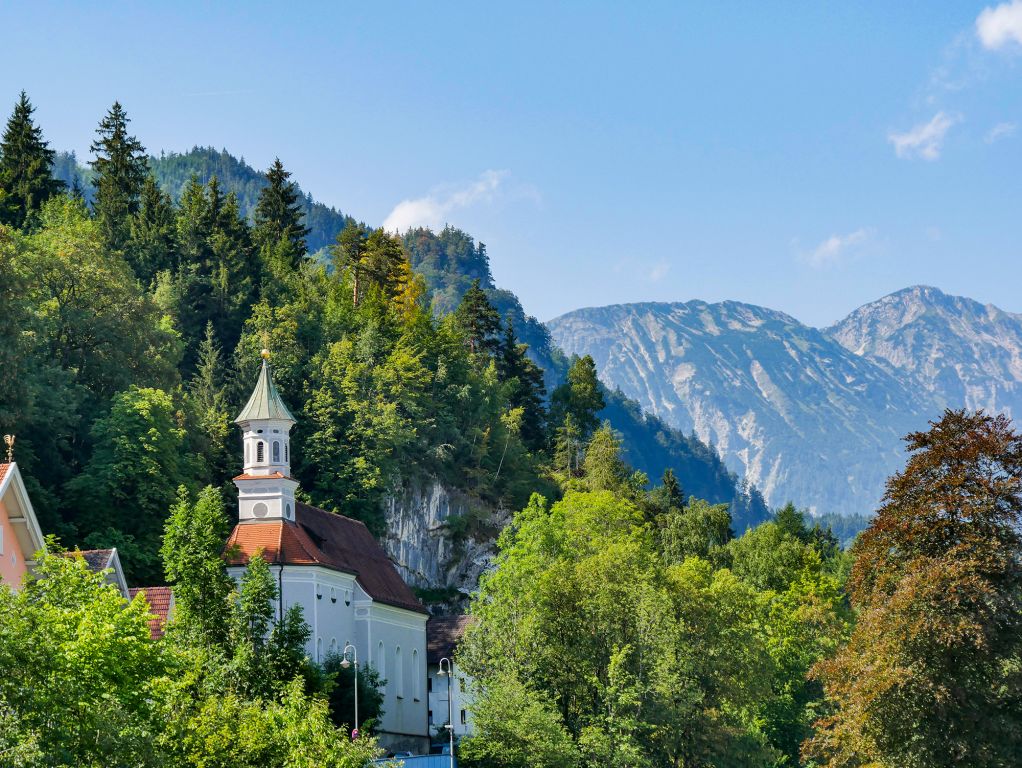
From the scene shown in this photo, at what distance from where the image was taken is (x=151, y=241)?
103062mm

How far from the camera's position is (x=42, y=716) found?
28828mm

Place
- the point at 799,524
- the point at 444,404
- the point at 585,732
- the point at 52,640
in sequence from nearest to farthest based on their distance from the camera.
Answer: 1. the point at 52,640
2. the point at 585,732
3. the point at 444,404
4. the point at 799,524

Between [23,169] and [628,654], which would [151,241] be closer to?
[23,169]

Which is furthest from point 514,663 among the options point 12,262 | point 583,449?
point 583,449

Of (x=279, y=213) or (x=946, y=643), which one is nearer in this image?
(x=946, y=643)

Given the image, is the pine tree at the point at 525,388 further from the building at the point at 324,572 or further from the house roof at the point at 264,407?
the house roof at the point at 264,407

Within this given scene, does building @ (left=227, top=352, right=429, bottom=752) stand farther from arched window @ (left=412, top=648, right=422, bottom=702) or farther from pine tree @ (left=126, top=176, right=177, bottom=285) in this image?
pine tree @ (left=126, top=176, right=177, bottom=285)

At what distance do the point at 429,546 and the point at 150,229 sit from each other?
2713 centimetres

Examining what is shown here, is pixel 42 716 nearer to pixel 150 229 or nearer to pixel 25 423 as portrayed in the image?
pixel 25 423


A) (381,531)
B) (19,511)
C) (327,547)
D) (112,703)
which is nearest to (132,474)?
(327,547)

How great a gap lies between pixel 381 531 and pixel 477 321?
42388 mm

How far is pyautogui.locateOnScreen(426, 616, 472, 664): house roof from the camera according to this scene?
287 feet

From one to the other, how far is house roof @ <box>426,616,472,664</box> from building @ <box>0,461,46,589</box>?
4499 centimetres

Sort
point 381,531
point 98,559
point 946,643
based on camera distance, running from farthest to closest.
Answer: point 381,531 → point 98,559 → point 946,643
